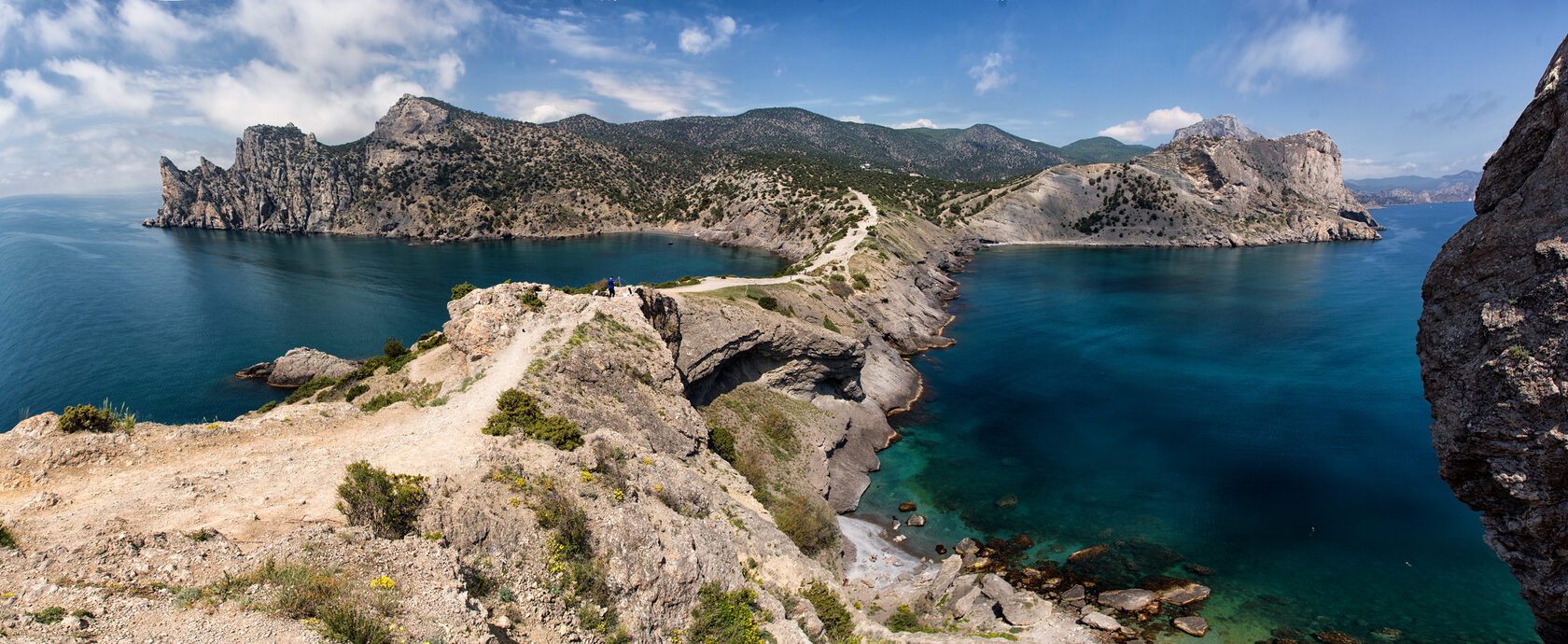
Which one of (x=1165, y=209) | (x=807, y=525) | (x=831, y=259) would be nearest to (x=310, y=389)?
(x=807, y=525)

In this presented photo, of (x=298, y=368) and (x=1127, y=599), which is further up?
(x=298, y=368)

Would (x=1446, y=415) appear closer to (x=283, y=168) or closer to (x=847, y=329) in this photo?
(x=847, y=329)

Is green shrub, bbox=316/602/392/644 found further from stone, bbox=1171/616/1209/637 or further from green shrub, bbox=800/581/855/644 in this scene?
stone, bbox=1171/616/1209/637

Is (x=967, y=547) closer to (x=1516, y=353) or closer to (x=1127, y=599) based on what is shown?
(x=1127, y=599)

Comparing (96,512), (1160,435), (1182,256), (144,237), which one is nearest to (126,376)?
(96,512)

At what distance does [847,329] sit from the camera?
56.5m

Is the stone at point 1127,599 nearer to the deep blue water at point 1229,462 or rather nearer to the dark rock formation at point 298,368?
the deep blue water at point 1229,462

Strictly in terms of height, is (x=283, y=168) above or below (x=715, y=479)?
above

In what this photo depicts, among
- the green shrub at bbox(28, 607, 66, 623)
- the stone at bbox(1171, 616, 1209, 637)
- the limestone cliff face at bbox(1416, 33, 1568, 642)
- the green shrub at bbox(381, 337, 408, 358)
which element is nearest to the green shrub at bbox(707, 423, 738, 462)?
the green shrub at bbox(381, 337, 408, 358)

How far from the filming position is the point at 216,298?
289 ft

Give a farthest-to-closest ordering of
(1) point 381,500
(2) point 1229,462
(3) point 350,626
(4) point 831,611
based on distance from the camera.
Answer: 1. (2) point 1229,462
2. (4) point 831,611
3. (1) point 381,500
4. (3) point 350,626

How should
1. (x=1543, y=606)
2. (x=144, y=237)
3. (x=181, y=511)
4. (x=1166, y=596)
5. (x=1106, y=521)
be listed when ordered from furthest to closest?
(x=144, y=237) → (x=1106, y=521) → (x=1166, y=596) → (x=1543, y=606) → (x=181, y=511)

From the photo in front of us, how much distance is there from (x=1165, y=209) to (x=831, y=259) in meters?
142

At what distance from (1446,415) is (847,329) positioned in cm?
4011
